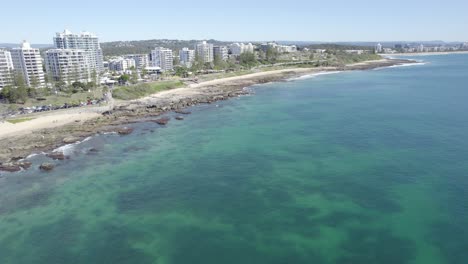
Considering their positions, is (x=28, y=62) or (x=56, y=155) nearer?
(x=56, y=155)

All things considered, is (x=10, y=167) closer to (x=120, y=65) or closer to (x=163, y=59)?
(x=120, y=65)

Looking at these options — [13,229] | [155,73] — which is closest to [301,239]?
[13,229]

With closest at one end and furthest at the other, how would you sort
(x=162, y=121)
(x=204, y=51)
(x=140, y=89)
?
(x=162, y=121)
(x=140, y=89)
(x=204, y=51)

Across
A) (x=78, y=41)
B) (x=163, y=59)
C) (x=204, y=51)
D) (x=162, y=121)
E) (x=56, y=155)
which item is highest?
(x=78, y=41)

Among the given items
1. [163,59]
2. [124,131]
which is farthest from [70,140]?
[163,59]

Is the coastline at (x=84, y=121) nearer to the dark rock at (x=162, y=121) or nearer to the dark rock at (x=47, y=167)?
the dark rock at (x=162, y=121)

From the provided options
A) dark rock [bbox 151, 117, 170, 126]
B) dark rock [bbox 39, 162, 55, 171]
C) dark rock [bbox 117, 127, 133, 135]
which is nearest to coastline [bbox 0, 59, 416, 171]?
dark rock [bbox 117, 127, 133, 135]
